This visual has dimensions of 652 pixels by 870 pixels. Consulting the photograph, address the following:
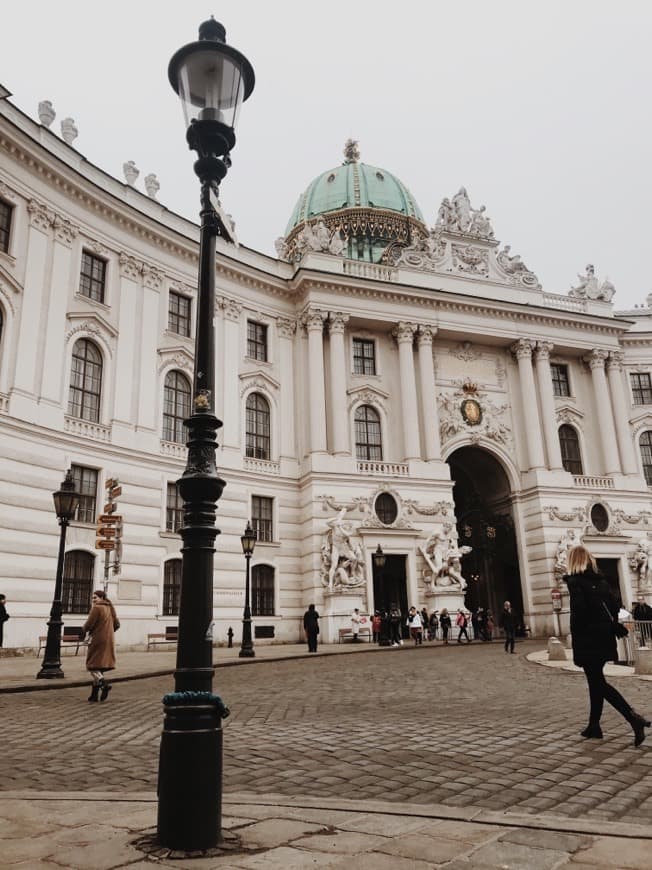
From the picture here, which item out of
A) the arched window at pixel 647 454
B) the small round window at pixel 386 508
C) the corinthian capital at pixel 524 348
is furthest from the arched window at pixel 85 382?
the arched window at pixel 647 454

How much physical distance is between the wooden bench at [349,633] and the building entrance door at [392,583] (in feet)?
9.33

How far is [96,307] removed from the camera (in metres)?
26.9

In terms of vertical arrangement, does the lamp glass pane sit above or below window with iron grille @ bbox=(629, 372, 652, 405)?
below

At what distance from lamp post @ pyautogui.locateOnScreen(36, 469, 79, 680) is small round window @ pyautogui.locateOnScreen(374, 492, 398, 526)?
1801 centimetres

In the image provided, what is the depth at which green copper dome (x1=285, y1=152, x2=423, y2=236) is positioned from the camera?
148 feet

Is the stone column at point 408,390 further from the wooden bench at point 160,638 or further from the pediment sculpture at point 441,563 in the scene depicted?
the wooden bench at point 160,638

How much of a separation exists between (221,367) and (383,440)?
28.7 ft

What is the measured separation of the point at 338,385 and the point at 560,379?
1415cm

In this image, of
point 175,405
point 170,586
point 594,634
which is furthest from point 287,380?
point 594,634

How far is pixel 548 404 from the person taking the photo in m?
37.1

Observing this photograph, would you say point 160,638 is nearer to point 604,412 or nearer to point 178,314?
point 178,314

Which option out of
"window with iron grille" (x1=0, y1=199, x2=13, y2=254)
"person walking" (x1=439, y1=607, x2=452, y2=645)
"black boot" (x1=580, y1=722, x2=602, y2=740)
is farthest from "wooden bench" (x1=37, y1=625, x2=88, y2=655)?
"black boot" (x1=580, y1=722, x2=602, y2=740)

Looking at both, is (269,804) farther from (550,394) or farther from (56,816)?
(550,394)

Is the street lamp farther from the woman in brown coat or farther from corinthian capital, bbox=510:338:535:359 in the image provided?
corinthian capital, bbox=510:338:535:359
